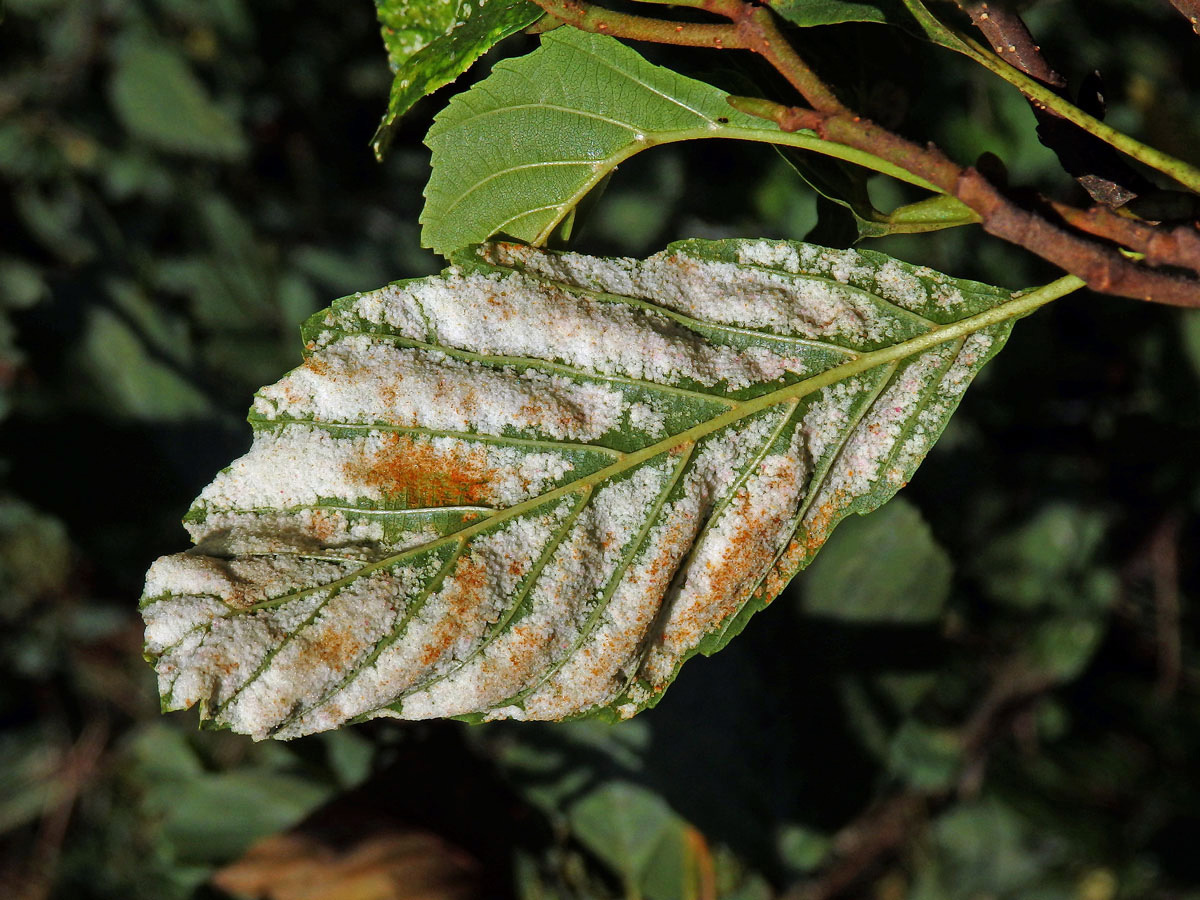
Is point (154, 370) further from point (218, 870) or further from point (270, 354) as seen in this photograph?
point (218, 870)

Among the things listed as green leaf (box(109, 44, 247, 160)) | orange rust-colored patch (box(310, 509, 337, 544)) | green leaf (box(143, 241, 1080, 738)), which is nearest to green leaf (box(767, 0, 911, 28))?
green leaf (box(143, 241, 1080, 738))

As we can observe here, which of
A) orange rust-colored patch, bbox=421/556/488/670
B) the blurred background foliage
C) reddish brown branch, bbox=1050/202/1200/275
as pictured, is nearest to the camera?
reddish brown branch, bbox=1050/202/1200/275

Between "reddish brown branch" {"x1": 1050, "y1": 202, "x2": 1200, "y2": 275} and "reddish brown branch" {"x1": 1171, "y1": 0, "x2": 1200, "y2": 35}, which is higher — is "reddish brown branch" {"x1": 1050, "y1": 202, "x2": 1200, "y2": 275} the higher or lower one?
the lower one

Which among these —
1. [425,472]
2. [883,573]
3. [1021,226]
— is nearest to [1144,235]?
[1021,226]

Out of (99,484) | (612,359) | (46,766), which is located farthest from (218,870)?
(46,766)

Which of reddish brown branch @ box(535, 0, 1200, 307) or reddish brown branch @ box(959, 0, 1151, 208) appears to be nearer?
reddish brown branch @ box(535, 0, 1200, 307)

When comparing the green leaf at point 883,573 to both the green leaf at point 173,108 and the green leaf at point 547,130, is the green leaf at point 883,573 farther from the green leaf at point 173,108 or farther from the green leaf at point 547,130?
the green leaf at point 173,108

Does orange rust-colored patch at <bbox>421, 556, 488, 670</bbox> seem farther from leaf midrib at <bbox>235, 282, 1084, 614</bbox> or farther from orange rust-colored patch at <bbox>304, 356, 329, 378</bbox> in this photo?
orange rust-colored patch at <bbox>304, 356, 329, 378</bbox>

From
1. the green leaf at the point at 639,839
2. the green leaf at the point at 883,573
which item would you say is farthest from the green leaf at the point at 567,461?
the green leaf at the point at 639,839

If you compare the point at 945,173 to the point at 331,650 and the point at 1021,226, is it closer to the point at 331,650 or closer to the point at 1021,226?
the point at 1021,226
